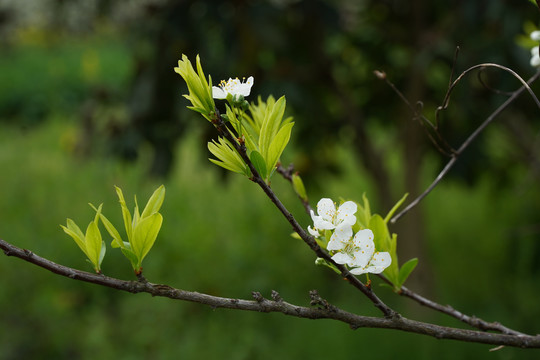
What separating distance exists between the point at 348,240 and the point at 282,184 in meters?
Result: 3.37

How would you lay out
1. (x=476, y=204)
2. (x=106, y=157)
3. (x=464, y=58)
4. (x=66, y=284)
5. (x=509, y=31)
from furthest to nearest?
(x=476, y=204)
(x=66, y=284)
(x=106, y=157)
(x=464, y=58)
(x=509, y=31)

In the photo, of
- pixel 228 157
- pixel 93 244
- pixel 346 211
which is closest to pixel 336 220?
pixel 346 211

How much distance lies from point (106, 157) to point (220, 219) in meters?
1.85

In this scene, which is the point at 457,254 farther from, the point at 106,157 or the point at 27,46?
the point at 27,46

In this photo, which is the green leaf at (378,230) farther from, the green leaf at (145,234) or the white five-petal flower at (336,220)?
the green leaf at (145,234)

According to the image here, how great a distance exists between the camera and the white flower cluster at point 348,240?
1.75 feet

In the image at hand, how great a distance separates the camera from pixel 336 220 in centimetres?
56

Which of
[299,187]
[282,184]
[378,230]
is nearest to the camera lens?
[378,230]

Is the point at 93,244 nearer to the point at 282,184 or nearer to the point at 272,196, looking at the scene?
the point at 272,196

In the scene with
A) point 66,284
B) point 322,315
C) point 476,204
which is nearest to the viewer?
point 322,315

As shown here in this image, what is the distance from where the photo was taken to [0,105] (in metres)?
7.01

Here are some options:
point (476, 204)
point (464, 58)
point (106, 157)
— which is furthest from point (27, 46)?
point (464, 58)

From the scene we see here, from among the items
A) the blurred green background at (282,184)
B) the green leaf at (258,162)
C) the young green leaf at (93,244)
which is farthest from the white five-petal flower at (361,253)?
the blurred green background at (282,184)

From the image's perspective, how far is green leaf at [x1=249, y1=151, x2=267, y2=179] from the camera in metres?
0.51
